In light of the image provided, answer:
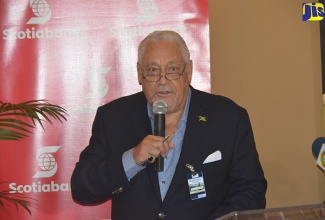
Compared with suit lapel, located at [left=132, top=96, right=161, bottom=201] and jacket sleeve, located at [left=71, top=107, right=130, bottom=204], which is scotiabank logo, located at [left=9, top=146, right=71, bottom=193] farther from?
suit lapel, located at [left=132, top=96, right=161, bottom=201]

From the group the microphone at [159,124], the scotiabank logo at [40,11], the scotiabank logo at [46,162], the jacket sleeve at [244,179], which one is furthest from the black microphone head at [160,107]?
the scotiabank logo at [40,11]

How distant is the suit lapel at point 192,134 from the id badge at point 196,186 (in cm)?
4

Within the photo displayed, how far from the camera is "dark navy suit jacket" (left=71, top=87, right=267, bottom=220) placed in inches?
124

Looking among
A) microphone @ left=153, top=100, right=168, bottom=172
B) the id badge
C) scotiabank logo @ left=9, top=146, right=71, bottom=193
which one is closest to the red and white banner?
scotiabank logo @ left=9, top=146, right=71, bottom=193

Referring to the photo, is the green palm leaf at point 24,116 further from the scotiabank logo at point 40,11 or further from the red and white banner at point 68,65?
the scotiabank logo at point 40,11

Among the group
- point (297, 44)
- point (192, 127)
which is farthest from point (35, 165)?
point (297, 44)

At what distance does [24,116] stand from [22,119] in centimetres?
7

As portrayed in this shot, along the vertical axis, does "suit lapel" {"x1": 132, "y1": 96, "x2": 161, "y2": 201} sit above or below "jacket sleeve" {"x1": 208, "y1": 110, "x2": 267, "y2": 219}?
above

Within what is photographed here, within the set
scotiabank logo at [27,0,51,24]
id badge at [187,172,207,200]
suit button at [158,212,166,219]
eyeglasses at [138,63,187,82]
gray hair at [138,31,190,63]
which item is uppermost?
scotiabank logo at [27,0,51,24]

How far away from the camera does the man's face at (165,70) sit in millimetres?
3238

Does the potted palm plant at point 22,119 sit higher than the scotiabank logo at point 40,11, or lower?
lower

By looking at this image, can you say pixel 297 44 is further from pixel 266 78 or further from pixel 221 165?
pixel 221 165

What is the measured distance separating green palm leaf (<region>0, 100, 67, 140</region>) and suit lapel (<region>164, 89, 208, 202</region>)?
0.90 m

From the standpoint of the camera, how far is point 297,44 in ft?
15.9
